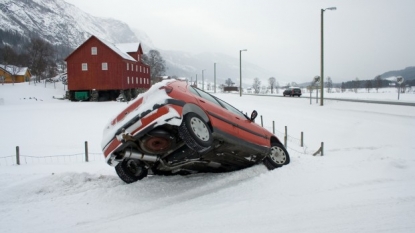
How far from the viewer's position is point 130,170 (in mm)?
5859

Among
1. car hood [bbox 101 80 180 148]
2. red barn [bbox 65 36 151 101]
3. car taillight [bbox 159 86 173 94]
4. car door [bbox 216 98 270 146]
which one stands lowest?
car door [bbox 216 98 270 146]

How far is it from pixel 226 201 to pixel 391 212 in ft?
7.12

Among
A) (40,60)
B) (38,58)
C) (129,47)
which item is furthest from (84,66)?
(38,58)

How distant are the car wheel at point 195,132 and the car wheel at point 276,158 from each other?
2.12 meters

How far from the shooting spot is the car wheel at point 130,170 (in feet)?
18.9

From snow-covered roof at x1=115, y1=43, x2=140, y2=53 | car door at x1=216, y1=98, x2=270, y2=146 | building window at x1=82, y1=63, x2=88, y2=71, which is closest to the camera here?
car door at x1=216, y1=98, x2=270, y2=146

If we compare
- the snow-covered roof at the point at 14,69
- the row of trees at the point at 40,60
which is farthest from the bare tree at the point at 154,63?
the snow-covered roof at the point at 14,69

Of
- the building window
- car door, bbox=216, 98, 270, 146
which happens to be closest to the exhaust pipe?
car door, bbox=216, 98, 270, 146

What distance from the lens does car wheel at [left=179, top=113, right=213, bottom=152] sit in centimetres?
424

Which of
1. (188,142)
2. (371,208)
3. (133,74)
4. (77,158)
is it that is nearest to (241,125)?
(188,142)

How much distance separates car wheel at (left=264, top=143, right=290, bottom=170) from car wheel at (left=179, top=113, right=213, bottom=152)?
212cm

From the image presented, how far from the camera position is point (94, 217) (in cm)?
426

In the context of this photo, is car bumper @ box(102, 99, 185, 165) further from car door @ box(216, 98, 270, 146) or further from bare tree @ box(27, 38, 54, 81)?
bare tree @ box(27, 38, 54, 81)

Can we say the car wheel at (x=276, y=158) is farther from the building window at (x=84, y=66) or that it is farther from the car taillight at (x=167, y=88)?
the building window at (x=84, y=66)
